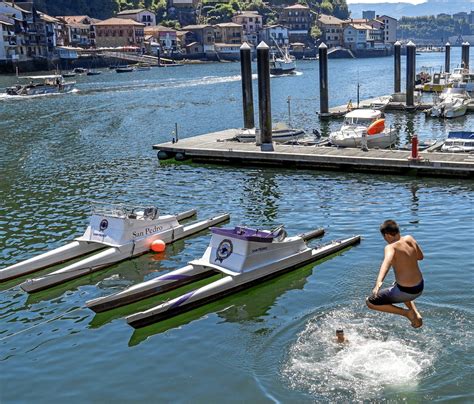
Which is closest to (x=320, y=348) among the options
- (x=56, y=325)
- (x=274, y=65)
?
(x=56, y=325)

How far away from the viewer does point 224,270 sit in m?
17.2

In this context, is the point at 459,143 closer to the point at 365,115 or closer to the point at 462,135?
the point at 462,135

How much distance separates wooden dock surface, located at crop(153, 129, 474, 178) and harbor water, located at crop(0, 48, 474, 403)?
62 centimetres

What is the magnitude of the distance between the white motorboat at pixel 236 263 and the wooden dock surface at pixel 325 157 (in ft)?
44.7

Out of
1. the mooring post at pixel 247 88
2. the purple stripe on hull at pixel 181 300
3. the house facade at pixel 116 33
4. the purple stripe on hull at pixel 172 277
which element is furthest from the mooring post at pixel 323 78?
the house facade at pixel 116 33

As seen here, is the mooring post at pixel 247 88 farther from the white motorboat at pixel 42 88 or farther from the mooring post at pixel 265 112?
the white motorboat at pixel 42 88

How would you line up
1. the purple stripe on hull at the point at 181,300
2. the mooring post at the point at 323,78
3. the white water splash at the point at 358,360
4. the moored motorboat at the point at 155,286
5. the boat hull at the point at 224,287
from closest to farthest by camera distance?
the white water splash at the point at 358,360 → the boat hull at the point at 224,287 → the purple stripe on hull at the point at 181,300 → the moored motorboat at the point at 155,286 → the mooring post at the point at 323,78

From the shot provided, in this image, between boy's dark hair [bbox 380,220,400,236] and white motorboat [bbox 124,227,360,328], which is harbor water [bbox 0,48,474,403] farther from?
boy's dark hair [bbox 380,220,400,236]

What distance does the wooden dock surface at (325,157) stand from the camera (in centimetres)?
3014

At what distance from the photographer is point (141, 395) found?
41.9 feet

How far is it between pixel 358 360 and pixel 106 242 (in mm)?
10203

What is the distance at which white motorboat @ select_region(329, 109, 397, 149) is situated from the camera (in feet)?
119

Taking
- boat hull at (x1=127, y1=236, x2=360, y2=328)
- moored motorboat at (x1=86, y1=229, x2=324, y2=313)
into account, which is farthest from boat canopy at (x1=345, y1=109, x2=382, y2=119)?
moored motorboat at (x1=86, y1=229, x2=324, y2=313)

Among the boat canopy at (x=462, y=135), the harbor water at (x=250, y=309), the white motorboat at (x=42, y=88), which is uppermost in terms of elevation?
the white motorboat at (x=42, y=88)
